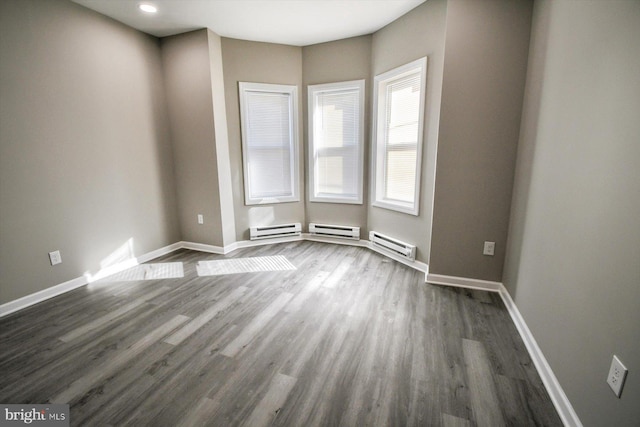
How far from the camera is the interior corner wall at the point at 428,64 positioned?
268 centimetres

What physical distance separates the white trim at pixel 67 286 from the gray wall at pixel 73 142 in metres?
0.05

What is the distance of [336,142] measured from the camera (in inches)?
152

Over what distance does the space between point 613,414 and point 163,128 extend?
4.50 m

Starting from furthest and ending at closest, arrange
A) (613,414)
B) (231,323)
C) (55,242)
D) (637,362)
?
(55,242) < (231,323) < (613,414) < (637,362)

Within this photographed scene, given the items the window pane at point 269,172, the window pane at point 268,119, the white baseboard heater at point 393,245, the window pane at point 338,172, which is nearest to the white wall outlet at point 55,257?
the window pane at point 269,172

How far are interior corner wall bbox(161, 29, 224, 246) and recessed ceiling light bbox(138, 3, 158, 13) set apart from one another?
1.81ft

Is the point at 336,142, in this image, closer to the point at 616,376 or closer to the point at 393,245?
the point at 393,245

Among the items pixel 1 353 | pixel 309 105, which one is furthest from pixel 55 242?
pixel 309 105

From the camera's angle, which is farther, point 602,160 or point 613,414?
point 602,160

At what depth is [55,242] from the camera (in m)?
2.58

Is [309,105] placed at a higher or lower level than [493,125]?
higher

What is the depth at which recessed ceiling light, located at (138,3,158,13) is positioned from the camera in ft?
8.84

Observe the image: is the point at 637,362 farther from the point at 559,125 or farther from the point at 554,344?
the point at 559,125

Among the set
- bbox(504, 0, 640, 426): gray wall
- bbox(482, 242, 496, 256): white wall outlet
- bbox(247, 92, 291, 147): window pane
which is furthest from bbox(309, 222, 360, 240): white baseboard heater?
bbox(504, 0, 640, 426): gray wall
